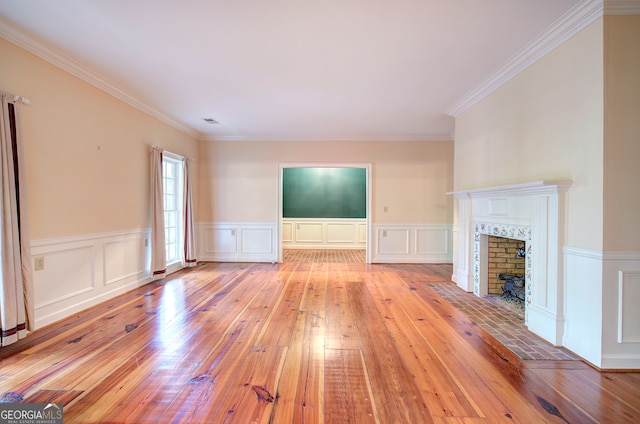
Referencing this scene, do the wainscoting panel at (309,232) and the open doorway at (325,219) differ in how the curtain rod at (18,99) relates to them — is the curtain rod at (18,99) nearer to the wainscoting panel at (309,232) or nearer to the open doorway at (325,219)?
the open doorway at (325,219)

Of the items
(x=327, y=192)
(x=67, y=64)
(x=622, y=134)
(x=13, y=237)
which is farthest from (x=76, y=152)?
(x=327, y=192)

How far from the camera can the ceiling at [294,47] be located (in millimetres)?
2332

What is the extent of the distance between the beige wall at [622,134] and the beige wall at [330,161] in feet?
13.6

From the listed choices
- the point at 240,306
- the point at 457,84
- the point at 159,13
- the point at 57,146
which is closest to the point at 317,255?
the point at 240,306

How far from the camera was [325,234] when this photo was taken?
8961 mm

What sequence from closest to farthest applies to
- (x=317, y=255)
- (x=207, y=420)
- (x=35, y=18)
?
1. (x=207, y=420)
2. (x=35, y=18)
3. (x=317, y=255)

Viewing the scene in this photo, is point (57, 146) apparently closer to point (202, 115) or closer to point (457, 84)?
point (202, 115)

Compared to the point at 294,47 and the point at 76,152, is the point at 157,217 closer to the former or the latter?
the point at 76,152

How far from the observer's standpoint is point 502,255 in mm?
4109

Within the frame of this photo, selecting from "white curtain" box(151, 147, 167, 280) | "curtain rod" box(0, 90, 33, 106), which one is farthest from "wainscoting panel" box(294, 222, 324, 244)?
"curtain rod" box(0, 90, 33, 106)

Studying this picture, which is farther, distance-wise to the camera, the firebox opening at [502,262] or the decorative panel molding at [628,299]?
the firebox opening at [502,262]

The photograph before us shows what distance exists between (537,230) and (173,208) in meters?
5.86

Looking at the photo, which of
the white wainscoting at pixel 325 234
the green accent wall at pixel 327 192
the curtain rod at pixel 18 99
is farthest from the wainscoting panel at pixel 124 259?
the green accent wall at pixel 327 192

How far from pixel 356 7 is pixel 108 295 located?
4.46m
